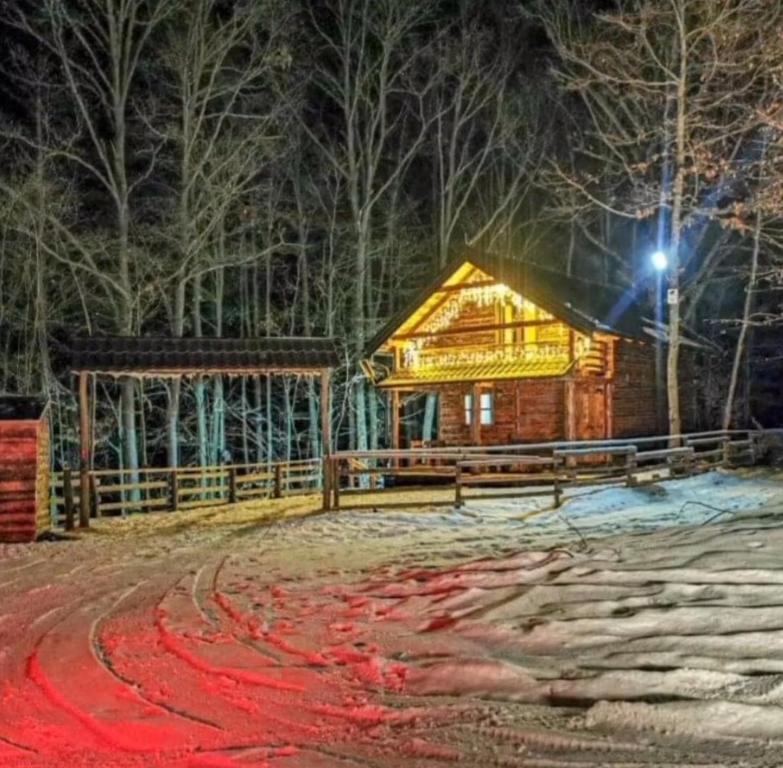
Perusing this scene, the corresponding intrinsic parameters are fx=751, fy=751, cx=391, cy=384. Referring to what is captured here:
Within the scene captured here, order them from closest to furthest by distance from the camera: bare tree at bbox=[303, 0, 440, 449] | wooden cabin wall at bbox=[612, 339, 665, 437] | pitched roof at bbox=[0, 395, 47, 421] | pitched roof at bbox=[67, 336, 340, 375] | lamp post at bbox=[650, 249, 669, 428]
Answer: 1. pitched roof at bbox=[0, 395, 47, 421]
2. pitched roof at bbox=[67, 336, 340, 375]
3. wooden cabin wall at bbox=[612, 339, 665, 437]
4. lamp post at bbox=[650, 249, 669, 428]
5. bare tree at bbox=[303, 0, 440, 449]

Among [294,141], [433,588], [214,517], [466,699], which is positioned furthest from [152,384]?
[466,699]

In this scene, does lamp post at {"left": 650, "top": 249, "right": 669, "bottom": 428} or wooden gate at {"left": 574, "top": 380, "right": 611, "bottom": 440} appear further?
lamp post at {"left": 650, "top": 249, "right": 669, "bottom": 428}

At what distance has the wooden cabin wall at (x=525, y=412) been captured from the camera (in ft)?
75.6

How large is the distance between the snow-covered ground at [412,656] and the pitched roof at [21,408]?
15.0ft

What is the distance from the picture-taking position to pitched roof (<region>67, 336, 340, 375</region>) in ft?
49.4

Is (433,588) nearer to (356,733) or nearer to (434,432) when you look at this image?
(356,733)

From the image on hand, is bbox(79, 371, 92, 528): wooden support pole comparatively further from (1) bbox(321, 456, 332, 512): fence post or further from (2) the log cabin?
(2) the log cabin

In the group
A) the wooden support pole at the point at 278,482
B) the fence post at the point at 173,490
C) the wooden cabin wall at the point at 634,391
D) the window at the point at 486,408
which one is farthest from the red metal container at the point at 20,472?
the wooden cabin wall at the point at 634,391

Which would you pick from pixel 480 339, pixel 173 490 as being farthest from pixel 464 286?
pixel 173 490

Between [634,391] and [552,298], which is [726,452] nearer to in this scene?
[634,391]

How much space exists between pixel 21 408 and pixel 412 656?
1145 cm

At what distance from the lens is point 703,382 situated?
97.3 ft

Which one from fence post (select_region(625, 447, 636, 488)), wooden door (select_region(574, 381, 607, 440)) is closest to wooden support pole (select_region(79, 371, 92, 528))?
fence post (select_region(625, 447, 636, 488))

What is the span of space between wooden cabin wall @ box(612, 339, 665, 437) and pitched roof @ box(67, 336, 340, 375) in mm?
11309
